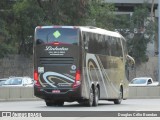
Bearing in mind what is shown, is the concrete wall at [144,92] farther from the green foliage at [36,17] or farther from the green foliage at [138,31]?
the green foliage at [138,31]

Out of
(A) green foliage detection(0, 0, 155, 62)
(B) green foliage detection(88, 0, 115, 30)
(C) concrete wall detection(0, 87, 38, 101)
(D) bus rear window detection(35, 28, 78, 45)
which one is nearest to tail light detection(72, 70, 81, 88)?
A: (D) bus rear window detection(35, 28, 78, 45)

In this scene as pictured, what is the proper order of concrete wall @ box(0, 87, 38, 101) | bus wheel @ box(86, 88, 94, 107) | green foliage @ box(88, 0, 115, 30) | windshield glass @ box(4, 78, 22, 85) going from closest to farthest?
bus wheel @ box(86, 88, 94, 107), concrete wall @ box(0, 87, 38, 101), windshield glass @ box(4, 78, 22, 85), green foliage @ box(88, 0, 115, 30)

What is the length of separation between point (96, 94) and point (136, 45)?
45.5 m

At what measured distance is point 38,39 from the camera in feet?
104

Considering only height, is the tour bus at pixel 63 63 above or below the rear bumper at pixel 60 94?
above

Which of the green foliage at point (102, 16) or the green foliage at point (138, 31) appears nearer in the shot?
the green foliage at point (102, 16)

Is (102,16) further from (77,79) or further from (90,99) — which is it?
(77,79)

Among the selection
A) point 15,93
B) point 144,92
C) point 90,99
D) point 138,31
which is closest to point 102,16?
point 138,31

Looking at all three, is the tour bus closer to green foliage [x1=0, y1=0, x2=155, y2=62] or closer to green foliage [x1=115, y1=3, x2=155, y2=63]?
green foliage [x1=0, y1=0, x2=155, y2=62]

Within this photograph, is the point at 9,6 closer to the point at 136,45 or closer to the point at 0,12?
the point at 0,12

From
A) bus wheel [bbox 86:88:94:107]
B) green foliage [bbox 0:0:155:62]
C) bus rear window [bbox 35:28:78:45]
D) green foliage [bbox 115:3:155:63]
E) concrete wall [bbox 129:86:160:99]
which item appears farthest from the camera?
green foliage [bbox 115:3:155:63]

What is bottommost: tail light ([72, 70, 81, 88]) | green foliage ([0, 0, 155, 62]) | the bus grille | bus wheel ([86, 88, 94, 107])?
bus wheel ([86, 88, 94, 107])

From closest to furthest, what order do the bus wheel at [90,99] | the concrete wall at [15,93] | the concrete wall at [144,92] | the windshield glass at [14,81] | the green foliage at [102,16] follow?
the bus wheel at [90,99]
the concrete wall at [15,93]
the concrete wall at [144,92]
the windshield glass at [14,81]
the green foliage at [102,16]

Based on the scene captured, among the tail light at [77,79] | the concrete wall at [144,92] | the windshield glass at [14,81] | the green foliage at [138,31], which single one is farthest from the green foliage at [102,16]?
the tail light at [77,79]
